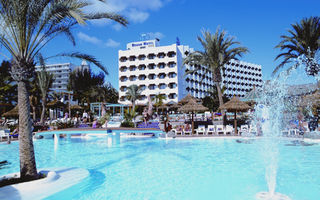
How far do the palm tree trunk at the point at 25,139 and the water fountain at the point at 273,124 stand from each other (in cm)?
535

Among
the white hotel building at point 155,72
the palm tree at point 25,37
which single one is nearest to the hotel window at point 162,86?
the white hotel building at point 155,72

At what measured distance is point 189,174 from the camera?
25.3 ft

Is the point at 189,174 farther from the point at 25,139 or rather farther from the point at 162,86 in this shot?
the point at 162,86

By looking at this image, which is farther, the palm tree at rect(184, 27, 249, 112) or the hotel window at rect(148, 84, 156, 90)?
the hotel window at rect(148, 84, 156, 90)

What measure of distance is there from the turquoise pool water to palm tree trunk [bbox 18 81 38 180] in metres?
1.12

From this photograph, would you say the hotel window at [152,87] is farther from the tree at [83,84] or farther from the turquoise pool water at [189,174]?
the turquoise pool water at [189,174]

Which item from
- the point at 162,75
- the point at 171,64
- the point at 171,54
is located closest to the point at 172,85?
the point at 162,75

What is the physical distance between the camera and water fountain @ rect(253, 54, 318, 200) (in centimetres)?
619

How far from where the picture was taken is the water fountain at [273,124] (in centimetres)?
619

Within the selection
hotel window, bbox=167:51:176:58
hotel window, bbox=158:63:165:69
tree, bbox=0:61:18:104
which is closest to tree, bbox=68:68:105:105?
tree, bbox=0:61:18:104

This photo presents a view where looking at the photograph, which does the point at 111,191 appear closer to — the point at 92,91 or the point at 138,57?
the point at 92,91

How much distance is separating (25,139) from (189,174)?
4851mm

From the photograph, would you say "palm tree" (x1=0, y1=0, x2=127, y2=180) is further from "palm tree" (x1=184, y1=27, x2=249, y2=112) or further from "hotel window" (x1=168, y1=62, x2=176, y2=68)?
"hotel window" (x1=168, y1=62, x2=176, y2=68)

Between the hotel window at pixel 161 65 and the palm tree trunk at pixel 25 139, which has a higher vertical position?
the hotel window at pixel 161 65
